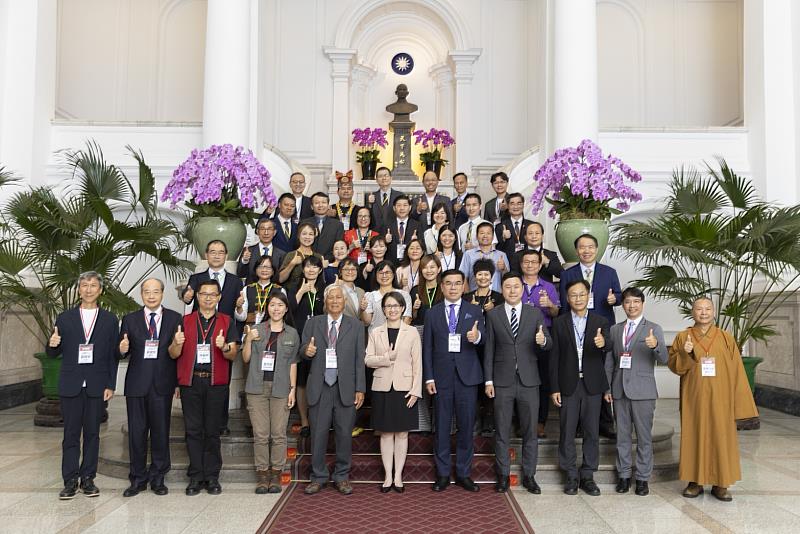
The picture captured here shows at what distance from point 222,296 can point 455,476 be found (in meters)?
2.58

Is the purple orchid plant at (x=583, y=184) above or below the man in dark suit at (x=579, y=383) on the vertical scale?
above

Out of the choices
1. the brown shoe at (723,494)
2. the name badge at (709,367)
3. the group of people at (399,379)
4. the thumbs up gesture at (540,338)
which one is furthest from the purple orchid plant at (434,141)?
the brown shoe at (723,494)

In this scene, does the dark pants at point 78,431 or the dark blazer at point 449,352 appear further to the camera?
the dark blazer at point 449,352

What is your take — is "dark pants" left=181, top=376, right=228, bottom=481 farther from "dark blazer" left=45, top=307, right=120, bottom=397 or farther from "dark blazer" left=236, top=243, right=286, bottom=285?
"dark blazer" left=236, top=243, right=286, bottom=285

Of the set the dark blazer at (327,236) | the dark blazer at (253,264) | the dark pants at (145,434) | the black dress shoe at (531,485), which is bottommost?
the black dress shoe at (531,485)

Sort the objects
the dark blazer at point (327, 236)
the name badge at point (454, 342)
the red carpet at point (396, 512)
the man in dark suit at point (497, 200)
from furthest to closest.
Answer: the man in dark suit at point (497, 200) → the dark blazer at point (327, 236) → the name badge at point (454, 342) → the red carpet at point (396, 512)

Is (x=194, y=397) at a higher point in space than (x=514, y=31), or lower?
lower

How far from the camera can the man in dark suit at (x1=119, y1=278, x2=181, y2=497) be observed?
5.68 m

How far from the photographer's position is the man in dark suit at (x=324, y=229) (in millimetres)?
7891

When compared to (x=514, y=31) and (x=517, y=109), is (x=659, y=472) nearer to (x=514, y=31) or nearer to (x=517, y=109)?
(x=517, y=109)

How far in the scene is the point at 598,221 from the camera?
7.16m

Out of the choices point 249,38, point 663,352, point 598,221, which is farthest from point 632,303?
point 249,38

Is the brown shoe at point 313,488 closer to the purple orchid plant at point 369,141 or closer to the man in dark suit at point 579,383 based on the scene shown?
the man in dark suit at point 579,383

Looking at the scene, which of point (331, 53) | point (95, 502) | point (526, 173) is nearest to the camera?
point (95, 502)
